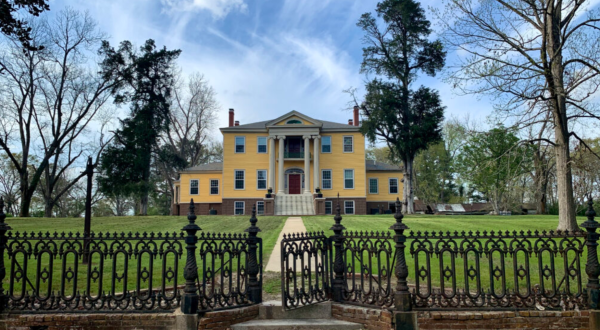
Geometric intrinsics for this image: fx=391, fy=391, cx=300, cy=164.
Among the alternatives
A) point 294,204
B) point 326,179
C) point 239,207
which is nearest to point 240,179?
point 239,207

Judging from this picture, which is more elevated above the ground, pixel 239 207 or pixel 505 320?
pixel 239 207

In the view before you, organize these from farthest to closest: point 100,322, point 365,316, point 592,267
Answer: point 365,316 → point 592,267 → point 100,322

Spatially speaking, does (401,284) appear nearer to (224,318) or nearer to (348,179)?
(224,318)

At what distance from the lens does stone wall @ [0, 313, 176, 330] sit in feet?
17.7

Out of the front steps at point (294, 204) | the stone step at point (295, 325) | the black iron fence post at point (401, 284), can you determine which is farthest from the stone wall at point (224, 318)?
the front steps at point (294, 204)

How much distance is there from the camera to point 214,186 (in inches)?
1532

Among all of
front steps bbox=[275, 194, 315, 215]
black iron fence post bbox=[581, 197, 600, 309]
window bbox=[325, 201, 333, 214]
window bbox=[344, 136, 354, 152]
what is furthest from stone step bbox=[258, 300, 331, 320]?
window bbox=[344, 136, 354, 152]

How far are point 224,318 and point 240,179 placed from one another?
31.9 meters

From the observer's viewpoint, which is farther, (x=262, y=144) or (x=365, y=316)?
(x=262, y=144)

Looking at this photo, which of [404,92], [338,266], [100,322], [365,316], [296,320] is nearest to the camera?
[100,322]

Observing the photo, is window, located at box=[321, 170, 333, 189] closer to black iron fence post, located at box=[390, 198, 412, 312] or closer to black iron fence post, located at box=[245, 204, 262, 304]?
black iron fence post, located at box=[245, 204, 262, 304]

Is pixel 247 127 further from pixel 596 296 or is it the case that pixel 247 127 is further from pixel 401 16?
pixel 596 296

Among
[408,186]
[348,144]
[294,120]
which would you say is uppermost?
[294,120]

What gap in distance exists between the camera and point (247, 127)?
37500 mm
